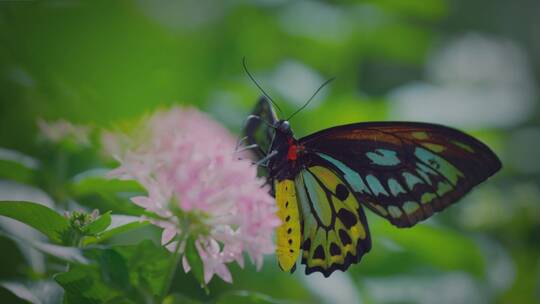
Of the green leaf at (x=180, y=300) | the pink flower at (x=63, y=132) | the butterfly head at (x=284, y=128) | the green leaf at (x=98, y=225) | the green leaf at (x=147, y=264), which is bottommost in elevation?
the green leaf at (x=180, y=300)

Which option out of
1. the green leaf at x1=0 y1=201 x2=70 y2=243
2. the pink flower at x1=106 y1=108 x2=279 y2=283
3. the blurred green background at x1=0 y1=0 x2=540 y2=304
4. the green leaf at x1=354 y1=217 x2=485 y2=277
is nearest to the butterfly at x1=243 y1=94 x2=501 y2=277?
the pink flower at x1=106 y1=108 x2=279 y2=283

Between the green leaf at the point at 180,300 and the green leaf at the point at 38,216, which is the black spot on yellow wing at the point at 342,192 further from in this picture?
the green leaf at the point at 38,216

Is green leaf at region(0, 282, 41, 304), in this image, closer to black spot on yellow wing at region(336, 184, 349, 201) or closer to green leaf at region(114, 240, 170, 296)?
green leaf at region(114, 240, 170, 296)

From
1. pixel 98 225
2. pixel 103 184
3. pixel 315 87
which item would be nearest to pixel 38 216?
pixel 98 225

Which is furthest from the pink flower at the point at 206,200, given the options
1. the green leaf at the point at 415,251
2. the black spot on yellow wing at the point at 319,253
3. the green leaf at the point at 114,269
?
the green leaf at the point at 415,251

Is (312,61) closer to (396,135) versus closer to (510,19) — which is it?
(396,135)
